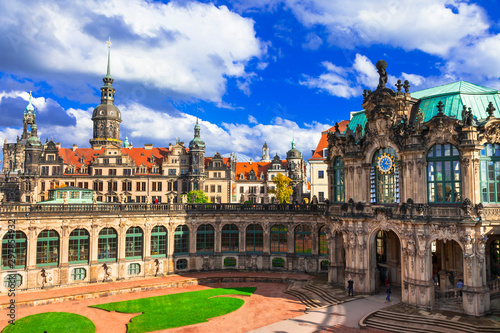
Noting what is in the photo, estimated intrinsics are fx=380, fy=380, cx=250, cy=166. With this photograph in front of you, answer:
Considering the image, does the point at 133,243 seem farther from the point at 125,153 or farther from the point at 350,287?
the point at 125,153

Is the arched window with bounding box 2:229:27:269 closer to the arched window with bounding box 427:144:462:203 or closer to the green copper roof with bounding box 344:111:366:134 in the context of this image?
the green copper roof with bounding box 344:111:366:134

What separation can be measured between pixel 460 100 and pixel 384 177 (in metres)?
Result: 9.43

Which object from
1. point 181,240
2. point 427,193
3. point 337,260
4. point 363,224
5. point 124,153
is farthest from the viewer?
point 124,153

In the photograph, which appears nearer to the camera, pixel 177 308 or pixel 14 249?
pixel 177 308

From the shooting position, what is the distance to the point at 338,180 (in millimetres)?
41688

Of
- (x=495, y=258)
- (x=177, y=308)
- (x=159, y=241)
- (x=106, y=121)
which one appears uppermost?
(x=106, y=121)

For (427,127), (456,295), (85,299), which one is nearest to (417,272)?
(456,295)

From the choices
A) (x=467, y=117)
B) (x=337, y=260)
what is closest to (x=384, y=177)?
(x=467, y=117)

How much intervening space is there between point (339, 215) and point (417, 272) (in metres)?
9.32

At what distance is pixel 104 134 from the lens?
119625mm

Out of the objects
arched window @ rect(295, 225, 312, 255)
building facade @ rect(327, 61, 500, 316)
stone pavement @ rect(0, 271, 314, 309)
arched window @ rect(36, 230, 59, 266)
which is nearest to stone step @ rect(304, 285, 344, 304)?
building facade @ rect(327, 61, 500, 316)

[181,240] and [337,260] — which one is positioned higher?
[181,240]

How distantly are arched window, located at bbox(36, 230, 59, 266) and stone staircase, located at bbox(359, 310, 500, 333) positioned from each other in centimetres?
3217

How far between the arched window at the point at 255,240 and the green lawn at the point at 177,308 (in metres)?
→ 8.73
